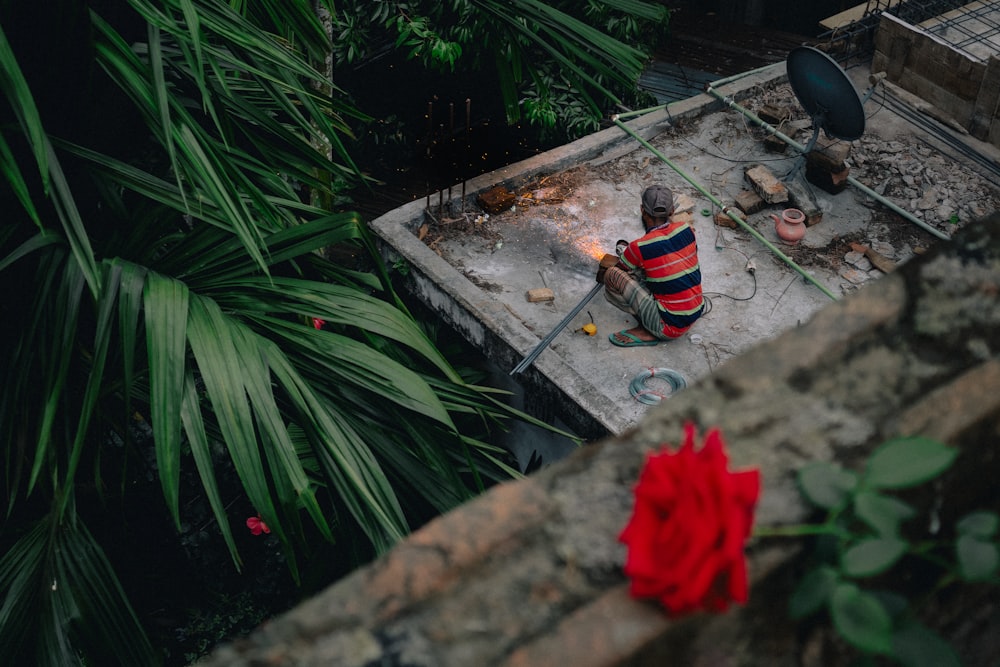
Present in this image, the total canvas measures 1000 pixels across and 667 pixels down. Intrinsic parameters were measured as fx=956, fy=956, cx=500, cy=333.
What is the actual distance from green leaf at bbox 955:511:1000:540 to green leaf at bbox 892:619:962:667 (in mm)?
128

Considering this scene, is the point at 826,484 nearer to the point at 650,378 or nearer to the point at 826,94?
the point at 650,378

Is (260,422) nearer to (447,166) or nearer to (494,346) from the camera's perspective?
(494,346)

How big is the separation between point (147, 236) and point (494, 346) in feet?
7.47

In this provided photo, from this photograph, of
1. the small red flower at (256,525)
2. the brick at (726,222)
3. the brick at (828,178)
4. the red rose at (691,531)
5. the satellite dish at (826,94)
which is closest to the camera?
the red rose at (691,531)

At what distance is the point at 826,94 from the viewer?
16.8ft

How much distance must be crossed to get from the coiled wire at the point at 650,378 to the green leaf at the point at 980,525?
10.1ft

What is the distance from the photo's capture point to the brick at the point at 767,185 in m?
5.38

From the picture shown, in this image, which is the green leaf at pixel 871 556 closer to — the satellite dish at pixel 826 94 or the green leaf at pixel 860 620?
the green leaf at pixel 860 620

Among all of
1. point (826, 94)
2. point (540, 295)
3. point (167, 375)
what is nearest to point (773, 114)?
point (826, 94)

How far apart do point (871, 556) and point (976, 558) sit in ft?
0.46

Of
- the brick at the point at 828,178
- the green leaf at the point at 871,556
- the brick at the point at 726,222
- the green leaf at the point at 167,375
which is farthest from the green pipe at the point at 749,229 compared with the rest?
the green leaf at the point at 871,556

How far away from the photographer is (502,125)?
686 cm

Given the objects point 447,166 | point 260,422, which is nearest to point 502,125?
point 447,166

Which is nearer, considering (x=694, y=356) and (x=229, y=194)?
(x=229, y=194)
